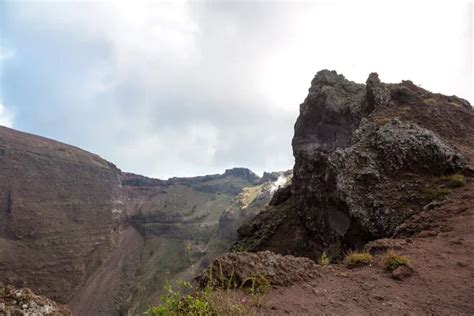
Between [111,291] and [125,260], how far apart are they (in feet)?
50.8

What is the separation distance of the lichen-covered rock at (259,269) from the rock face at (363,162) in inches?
258

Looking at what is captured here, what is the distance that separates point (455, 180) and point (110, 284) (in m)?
111

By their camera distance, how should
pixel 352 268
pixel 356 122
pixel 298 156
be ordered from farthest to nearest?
pixel 298 156
pixel 356 122
pixel 352 268

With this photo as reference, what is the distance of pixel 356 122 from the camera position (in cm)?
2923

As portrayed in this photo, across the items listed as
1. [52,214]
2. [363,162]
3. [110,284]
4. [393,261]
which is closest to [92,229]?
[52,214]

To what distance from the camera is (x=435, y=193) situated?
618 inches

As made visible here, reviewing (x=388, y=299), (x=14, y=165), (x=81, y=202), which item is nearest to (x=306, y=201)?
(x=388, y=299)

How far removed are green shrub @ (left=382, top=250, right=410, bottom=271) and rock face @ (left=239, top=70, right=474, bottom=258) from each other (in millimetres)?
4514

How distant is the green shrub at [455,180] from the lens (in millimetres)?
16000

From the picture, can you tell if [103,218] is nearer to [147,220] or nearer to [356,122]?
[147,220]

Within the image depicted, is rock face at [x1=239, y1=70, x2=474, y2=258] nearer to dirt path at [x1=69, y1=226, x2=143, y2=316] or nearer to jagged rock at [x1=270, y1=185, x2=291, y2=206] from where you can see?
jagged rock at [x1=270, y1=185, x2=291, y2=206]

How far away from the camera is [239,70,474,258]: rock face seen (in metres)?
17.2

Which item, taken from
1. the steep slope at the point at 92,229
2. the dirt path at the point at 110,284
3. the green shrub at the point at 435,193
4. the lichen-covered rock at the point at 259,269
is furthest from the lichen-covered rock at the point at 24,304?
the dirt path at the point at 110,284

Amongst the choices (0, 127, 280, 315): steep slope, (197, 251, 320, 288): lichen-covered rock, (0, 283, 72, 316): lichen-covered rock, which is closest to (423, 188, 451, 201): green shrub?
(197, 251, 320, 288): lichen-covered rock
